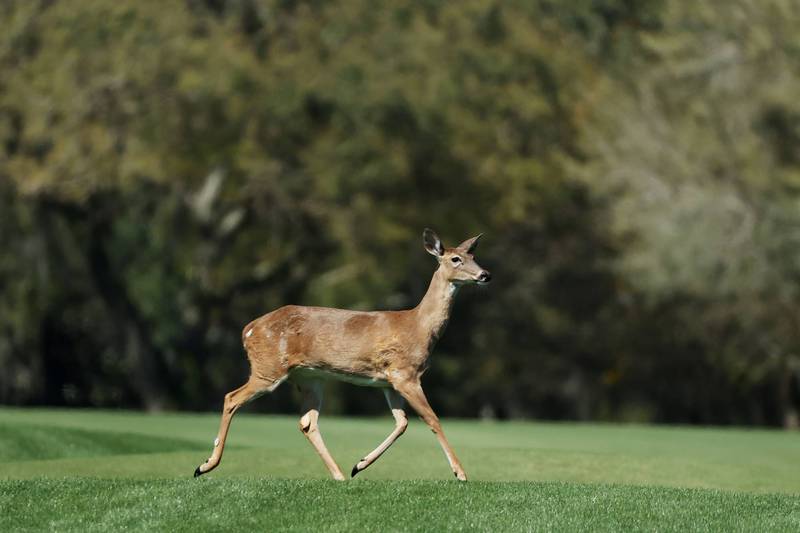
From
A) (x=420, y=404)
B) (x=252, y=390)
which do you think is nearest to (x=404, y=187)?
(x=252, y=390)

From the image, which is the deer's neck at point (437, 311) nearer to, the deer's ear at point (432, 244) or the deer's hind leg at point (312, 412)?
the deer's ear at point (432, 244)

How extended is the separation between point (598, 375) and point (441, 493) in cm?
3773

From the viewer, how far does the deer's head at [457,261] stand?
13.7 metres

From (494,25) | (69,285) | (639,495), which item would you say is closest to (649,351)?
(494,25)

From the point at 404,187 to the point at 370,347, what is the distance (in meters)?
28.5

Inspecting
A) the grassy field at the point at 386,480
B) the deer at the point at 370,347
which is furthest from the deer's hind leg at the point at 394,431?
the grassy field at the point at 386,480

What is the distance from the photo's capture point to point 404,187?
139 feet

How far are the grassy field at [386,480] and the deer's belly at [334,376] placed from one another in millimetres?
888

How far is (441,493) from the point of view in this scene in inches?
520

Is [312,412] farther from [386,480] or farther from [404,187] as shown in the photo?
[404,187]

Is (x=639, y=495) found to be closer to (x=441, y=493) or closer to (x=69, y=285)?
(x=441, y=493)

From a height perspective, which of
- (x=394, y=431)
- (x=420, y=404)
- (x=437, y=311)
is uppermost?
(x=437, y=311)

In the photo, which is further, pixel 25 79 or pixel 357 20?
pixel 357 20

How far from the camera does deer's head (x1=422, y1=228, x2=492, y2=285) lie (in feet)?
45.1
